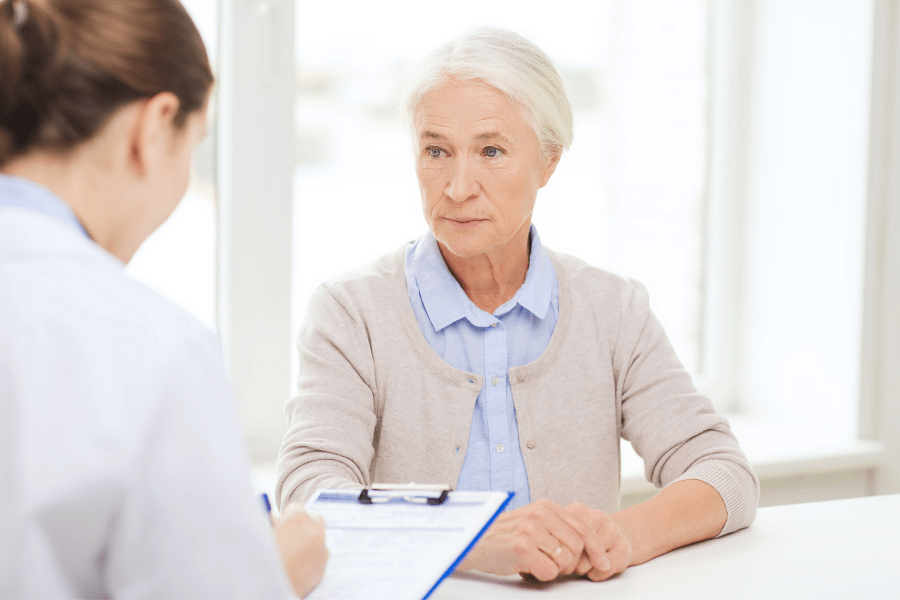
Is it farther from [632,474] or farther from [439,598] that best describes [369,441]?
[632,474]

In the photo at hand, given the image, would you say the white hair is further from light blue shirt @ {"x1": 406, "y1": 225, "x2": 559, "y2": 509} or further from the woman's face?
light blue shirt @ {"x1": 406, "y1": 225, "x2": 559, "y2": 509}

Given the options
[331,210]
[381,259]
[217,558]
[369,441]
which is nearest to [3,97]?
[217,558]

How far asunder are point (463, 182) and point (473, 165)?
0.04m

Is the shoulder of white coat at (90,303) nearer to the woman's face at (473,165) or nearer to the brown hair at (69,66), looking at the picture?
the brown hair at (69,66)

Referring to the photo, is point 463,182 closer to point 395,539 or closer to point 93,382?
point 395,539

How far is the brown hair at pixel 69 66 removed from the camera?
0.57m

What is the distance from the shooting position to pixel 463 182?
1.40m

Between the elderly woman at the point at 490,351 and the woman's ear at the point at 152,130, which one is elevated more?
the woman's ear at the point at 152,130

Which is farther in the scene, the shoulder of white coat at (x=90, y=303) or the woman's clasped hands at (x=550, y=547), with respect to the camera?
the woman's clasped hands at (x=550, y=547)

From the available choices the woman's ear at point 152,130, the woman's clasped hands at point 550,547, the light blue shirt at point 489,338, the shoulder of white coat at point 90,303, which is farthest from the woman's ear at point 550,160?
the shoulder of white coat at point 90,303

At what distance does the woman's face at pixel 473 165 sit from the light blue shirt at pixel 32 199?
869mm

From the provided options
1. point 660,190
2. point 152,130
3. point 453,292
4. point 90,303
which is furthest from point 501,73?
point 660,190

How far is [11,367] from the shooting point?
0.49 meters

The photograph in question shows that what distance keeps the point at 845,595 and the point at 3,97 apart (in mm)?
1012
